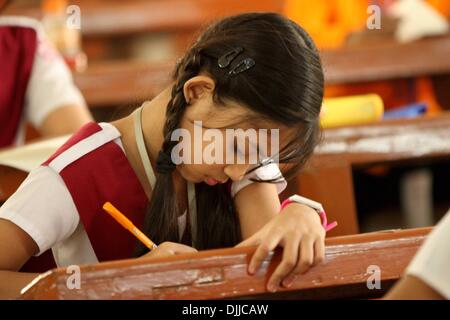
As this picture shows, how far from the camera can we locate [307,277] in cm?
103

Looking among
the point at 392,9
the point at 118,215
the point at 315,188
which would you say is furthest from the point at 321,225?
the point at 392,9

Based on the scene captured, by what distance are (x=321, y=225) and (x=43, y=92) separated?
1.28 meters

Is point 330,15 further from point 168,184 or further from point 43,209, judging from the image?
point 43,209

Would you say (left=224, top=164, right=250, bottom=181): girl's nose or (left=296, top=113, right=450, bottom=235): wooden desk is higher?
(left=224, top=164, right=250, bottom=181): girl's nose

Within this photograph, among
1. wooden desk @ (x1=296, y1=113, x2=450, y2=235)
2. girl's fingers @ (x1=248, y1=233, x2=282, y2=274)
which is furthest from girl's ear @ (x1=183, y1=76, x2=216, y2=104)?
wooden desk @ (x1=296, y1=113, x2=450, y2=235)

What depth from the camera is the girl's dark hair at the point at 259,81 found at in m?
1.36

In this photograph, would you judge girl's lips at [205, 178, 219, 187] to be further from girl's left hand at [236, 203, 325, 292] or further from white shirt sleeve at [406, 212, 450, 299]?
white shirt sleeve at [406, 212, 450, 299]

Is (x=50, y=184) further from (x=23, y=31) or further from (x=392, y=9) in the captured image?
(x=392, y=9)

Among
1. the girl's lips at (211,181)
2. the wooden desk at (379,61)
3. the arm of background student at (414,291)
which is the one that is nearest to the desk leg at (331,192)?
the girl's lips at (211,181)

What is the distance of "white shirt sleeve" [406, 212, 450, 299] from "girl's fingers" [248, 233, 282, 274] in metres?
0.27

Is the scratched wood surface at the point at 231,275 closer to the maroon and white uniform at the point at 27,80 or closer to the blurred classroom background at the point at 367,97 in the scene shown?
the blurred classroom background at the point at 367,97

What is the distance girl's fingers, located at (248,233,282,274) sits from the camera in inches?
39.3

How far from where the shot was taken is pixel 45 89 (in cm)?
231

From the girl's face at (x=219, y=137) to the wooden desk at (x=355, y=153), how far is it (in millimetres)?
545
